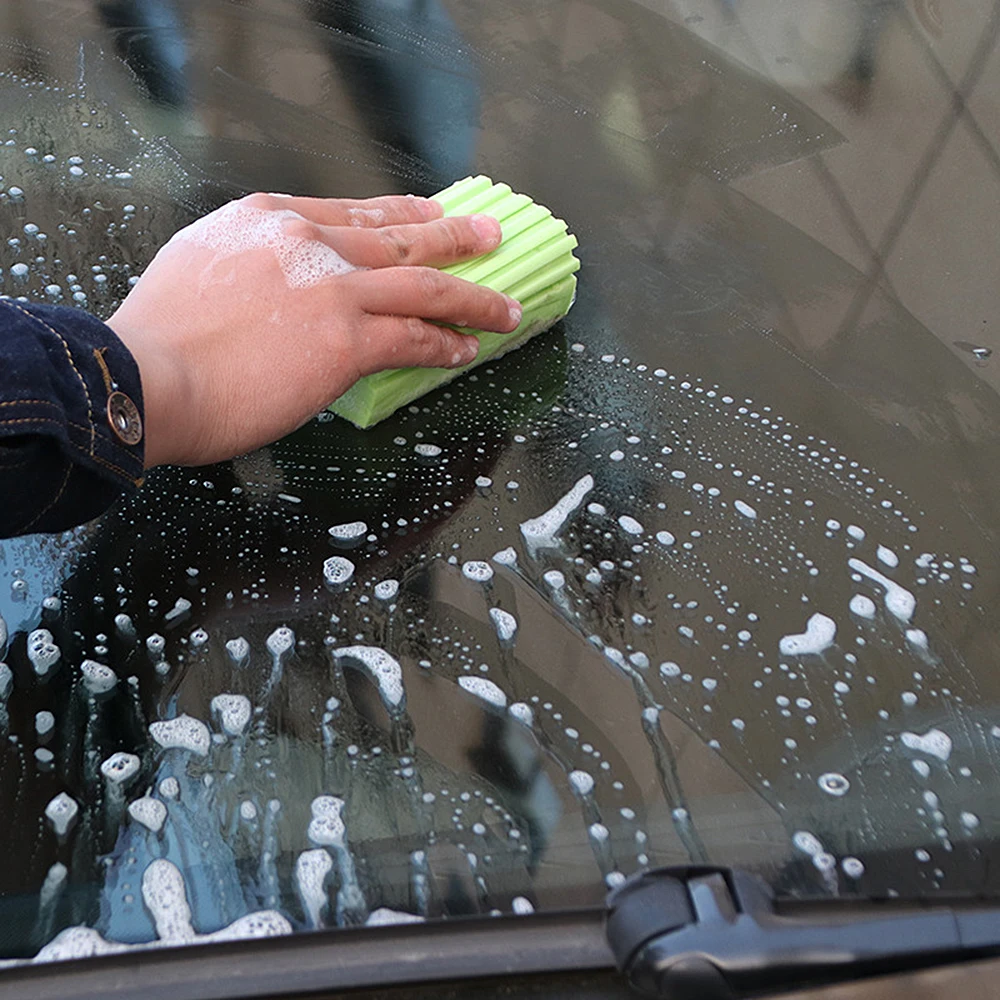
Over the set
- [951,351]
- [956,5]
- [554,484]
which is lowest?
[554,484]

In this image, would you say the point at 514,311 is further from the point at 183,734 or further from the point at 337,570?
the point at 183,734

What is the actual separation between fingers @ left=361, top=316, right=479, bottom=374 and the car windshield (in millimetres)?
45

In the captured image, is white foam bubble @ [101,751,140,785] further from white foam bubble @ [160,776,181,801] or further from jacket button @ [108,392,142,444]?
jacket button @ [108,392,142,444]

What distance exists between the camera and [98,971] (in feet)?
1.30

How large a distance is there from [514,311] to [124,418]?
32cm

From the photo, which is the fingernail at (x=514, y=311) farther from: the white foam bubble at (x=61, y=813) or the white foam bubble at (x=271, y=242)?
the white foam bubble at (x=61, y=813)

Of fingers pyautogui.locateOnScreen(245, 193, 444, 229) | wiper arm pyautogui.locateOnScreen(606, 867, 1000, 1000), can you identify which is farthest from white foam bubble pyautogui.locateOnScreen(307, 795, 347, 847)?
fingers pyautogui.locateOnScreen(245, 193, 444, 229)

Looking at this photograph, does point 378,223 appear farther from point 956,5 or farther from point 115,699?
point 956,5

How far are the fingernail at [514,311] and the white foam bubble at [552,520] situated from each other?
143mm

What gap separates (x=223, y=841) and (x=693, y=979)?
0.94 ft

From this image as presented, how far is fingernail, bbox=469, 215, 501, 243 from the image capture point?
32.8 inches

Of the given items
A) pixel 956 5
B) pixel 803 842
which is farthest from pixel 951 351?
pixel 956 5

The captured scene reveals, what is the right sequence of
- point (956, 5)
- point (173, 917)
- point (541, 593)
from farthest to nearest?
point (956, 5) < point (541, 593) < point (173, 917)

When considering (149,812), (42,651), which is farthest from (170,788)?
(42,651)
